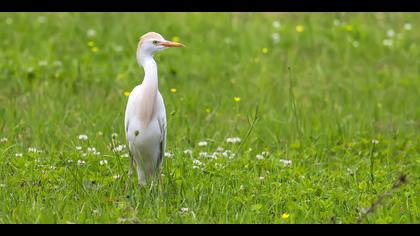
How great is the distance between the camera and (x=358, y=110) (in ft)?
27.5

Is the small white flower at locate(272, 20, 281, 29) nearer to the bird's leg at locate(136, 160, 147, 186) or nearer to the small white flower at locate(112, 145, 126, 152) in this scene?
the small white flower at locate(112, 145, 126, 152)

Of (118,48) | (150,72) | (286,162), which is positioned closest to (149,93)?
(150,72)

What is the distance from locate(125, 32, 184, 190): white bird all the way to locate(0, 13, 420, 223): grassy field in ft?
0.55

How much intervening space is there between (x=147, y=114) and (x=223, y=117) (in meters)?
2.18

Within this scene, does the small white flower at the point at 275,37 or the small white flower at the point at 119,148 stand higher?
the small white flower at the point at 275,37

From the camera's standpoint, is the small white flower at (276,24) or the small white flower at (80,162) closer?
the small white flower at (80,162)

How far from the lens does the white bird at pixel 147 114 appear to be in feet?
19.1

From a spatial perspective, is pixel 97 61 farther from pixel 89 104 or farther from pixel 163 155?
pixel 163 155

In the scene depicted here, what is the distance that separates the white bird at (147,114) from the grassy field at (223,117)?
168mm

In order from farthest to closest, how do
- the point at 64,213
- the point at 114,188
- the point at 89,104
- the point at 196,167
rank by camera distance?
the point at 89,104 < the point at 196,167 < the point at 114,188 < the point at 64,213

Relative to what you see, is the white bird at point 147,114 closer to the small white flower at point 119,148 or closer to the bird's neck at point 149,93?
the bird's neck at point 149,93

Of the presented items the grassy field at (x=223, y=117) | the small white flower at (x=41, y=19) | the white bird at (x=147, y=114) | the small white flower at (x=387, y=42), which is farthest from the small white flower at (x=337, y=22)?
the white bird at (x=147, y=114)
